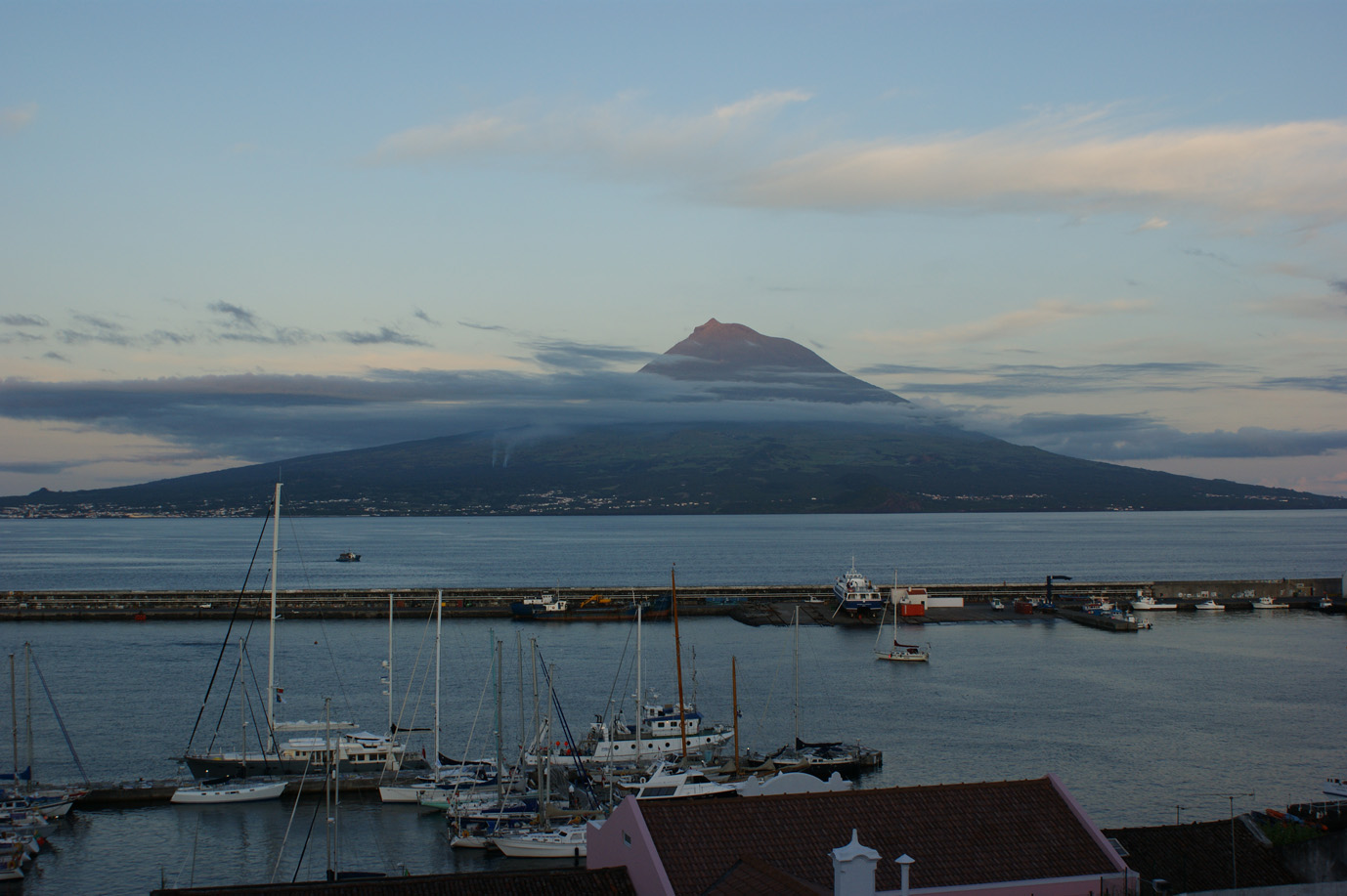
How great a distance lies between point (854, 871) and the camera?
884 cm

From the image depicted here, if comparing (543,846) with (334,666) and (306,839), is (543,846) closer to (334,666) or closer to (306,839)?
(306,839)

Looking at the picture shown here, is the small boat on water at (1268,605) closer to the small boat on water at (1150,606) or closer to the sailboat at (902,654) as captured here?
the small boat on water at (1150,606)

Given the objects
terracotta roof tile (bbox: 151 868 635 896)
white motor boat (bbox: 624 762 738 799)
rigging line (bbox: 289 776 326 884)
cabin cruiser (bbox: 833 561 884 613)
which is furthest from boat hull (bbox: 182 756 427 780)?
cabin cruiser (bbox: 833 561 884 613)

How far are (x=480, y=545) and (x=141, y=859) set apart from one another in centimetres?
12940

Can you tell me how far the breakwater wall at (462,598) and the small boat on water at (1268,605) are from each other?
17.4 inches

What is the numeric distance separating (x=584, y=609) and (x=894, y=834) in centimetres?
5235

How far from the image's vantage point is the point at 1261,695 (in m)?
37.3

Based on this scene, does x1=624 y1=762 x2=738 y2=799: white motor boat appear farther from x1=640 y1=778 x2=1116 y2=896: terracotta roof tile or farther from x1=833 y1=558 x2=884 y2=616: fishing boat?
x1=833 y1=558 x2=884 y2=616: fishing boat

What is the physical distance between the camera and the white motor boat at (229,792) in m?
24.4

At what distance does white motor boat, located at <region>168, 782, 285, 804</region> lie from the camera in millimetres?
24359

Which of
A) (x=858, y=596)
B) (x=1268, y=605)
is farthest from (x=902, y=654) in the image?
(x=1268, y=605)

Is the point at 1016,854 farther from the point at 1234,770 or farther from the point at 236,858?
the point at 1234,770

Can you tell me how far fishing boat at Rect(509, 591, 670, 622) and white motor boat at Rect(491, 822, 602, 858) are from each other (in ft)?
125

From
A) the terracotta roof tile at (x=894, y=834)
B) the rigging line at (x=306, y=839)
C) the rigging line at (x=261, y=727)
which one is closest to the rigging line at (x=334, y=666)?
the rigging line at (x=261, y=727)
